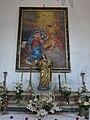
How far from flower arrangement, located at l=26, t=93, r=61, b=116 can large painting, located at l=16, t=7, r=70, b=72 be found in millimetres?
1233

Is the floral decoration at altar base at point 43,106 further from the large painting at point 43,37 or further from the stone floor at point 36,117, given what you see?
the large painting at point 43,37

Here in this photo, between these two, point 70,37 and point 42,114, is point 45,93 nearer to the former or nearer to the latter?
point 42,114

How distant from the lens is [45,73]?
225 inches

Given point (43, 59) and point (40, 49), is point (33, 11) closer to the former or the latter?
point (40, 49)

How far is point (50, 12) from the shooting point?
23.0 ft

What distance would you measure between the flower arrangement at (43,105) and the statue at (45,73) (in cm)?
44

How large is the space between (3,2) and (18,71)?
2381mm

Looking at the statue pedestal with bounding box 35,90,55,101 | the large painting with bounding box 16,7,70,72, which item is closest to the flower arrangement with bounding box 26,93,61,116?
the statue pedestal with bounding box 35,90,55,101

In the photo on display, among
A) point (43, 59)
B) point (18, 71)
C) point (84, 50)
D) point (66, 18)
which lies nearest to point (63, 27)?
point (66, 18)

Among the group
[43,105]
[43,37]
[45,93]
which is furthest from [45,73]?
[43,37]

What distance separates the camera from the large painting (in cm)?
629

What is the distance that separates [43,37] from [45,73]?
4.42 ft

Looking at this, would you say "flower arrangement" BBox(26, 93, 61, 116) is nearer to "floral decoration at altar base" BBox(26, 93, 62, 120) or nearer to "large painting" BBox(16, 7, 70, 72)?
"floral decoration at altar base" BBox(26, 93, 62, 120)

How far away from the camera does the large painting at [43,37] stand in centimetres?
629
